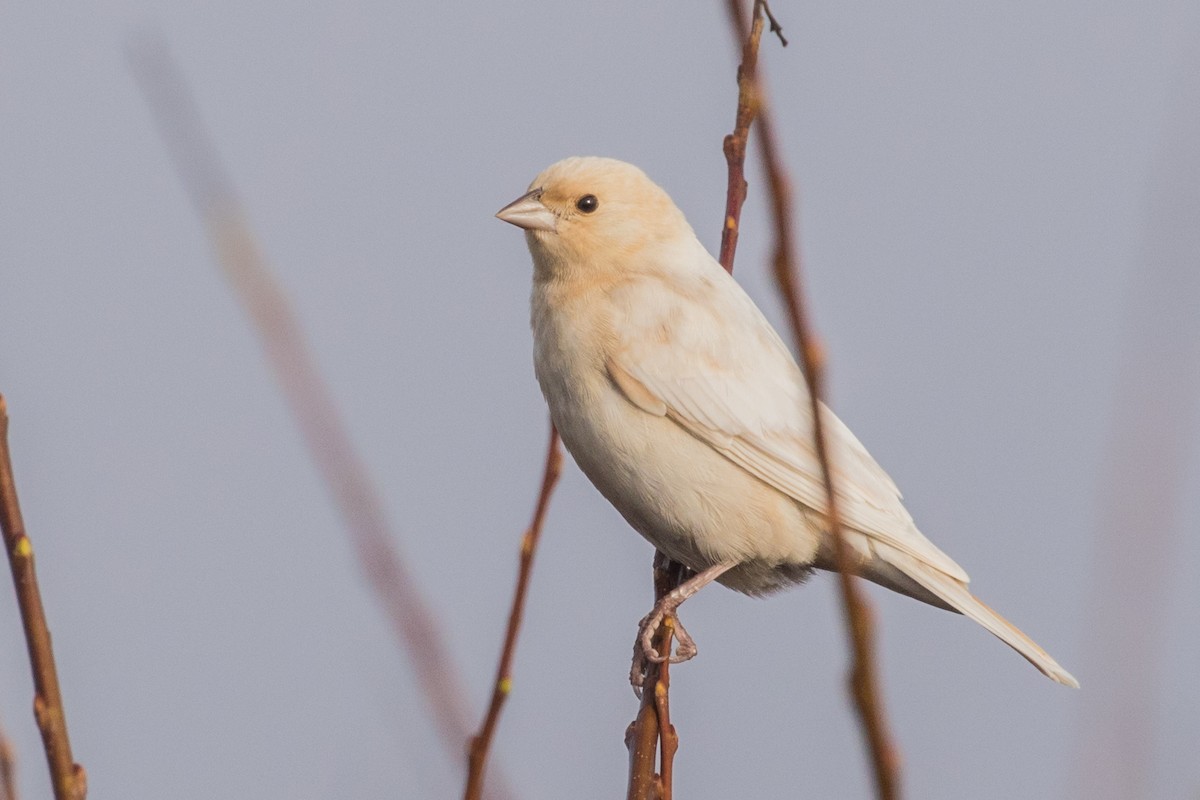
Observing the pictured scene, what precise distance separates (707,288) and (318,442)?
3.13m

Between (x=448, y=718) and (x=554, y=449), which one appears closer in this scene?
→ (x=448, y=718)

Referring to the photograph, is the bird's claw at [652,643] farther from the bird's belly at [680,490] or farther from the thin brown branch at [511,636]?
the thin brown branch at [511,636]

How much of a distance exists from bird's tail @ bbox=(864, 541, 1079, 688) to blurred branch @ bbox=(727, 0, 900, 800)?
302 cm

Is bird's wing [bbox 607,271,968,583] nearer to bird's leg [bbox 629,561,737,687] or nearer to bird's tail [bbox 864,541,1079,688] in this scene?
bird's tail [bbox 864,541,1079,688]

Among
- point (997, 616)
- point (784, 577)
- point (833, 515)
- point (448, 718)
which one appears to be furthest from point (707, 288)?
point (833, 515)

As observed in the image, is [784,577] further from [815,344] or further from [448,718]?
[815,344]

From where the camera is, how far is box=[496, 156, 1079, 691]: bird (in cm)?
465

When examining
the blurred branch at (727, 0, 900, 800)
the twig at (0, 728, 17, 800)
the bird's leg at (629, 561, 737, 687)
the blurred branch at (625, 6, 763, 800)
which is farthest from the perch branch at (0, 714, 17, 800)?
the bird's leg at (629, 561, 737, 687)

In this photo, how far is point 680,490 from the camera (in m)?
4.65

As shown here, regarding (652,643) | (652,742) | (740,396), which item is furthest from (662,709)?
(740,396)

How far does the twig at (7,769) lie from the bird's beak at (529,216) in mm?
3458

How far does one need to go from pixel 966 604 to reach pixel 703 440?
963 millimetres

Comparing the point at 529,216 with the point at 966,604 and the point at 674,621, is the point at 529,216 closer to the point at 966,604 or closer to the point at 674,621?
the point at 674,621

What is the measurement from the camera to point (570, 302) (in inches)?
196
